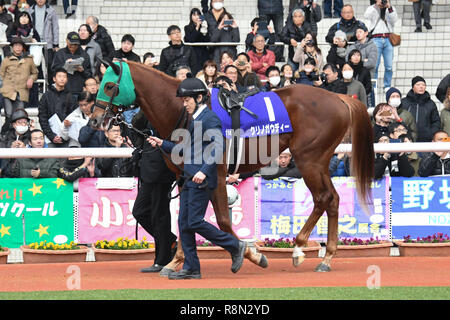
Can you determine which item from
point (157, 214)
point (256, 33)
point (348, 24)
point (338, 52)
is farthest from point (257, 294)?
point (348, 24)

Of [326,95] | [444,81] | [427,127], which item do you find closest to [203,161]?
[326,95]

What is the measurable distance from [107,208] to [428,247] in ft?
13.2

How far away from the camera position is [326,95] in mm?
10320

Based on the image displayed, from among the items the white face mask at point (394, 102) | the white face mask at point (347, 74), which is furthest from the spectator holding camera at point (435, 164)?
the white face mask at point (347, 74)

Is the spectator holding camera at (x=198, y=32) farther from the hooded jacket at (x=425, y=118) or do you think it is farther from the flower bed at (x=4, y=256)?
the flower bed at (x=4, y=256)

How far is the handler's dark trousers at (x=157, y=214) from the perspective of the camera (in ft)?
32.6

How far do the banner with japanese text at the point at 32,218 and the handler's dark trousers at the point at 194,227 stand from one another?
2.70m

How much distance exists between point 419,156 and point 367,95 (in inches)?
155

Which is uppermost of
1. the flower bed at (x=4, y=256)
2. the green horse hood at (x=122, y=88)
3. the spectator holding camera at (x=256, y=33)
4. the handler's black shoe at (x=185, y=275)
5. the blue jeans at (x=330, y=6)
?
the blue jeans at (x=330, y=6)

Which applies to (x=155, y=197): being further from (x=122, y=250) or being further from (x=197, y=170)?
(x=122, y=250)

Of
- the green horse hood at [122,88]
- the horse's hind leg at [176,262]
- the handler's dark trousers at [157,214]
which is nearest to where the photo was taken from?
the green horse hood at [122,88]

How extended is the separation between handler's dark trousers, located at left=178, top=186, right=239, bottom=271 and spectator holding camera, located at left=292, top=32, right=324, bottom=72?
748cm
